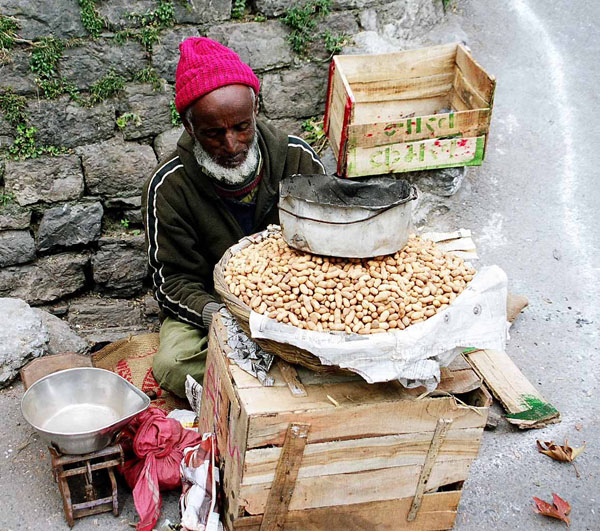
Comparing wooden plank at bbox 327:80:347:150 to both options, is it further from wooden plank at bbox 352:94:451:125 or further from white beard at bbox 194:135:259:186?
white beard at bbox 194:135:259:186

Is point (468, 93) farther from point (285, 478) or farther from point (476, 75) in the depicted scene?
point (285, 478)

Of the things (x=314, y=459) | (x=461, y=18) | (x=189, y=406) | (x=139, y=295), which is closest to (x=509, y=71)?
(x=461, y=18)

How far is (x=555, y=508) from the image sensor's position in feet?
8.91

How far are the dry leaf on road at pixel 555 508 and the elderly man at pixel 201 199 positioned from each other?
1.62m

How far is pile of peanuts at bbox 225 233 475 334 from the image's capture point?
217 centimetres

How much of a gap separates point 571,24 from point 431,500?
5.13 meters

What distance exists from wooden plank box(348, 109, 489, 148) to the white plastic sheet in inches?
80.2

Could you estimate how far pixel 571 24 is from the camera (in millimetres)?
6055

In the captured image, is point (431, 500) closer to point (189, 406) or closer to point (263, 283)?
point (263, 283)

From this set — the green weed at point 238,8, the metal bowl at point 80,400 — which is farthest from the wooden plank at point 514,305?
the green weed at point 238,8

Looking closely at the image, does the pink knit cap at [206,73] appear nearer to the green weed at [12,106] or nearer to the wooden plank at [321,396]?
the wooden plank at [321,396]

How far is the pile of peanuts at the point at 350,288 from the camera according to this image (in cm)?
217

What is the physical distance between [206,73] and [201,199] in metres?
0.64

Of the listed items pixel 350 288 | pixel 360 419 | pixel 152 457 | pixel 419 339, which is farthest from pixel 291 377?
pixel 152 457
